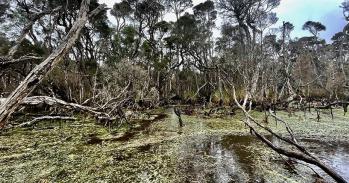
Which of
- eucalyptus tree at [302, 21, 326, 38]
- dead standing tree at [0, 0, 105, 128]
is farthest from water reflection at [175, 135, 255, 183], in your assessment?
eucalyptus tree at [302, 21, 326, 38]

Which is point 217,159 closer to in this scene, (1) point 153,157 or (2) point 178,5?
(1) point 153,157

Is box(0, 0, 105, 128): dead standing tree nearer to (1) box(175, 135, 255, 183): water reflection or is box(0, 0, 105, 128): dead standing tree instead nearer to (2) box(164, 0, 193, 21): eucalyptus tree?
(1) box(175, 135, 255, 183): water reflection

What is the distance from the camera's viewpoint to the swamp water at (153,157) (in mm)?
5645

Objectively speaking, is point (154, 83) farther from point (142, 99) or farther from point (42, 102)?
point (42, 102)

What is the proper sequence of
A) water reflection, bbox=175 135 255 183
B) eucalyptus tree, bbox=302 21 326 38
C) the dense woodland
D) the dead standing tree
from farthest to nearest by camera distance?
eucalyptus tree, bbox=302 21 326 38 < the dense woodland < water reflection, bbox=175 135 255 183 < the dead standing tree

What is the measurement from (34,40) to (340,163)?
21732 millimetres

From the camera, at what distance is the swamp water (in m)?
5.64

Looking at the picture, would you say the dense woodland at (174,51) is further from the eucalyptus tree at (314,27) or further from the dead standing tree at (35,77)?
the dead standing tree at (35,77)

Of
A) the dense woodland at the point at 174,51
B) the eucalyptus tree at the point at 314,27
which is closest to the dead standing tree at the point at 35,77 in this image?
the dense woodland at the point at 174,51

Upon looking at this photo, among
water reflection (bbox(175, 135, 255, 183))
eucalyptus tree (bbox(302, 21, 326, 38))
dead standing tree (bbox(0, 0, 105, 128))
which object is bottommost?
water reflection (bbox(175, 135, 255, 183))

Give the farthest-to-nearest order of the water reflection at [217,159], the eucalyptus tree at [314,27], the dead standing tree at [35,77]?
1. the eucalyptus tree at [314,27]
2. the water reflection at [217,159]
3. the dead standing tree at [35,77]

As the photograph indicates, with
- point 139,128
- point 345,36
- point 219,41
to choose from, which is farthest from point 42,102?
point 345,36

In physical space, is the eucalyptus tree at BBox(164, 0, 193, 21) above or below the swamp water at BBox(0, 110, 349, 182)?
above

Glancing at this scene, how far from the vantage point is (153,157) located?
713 cm
